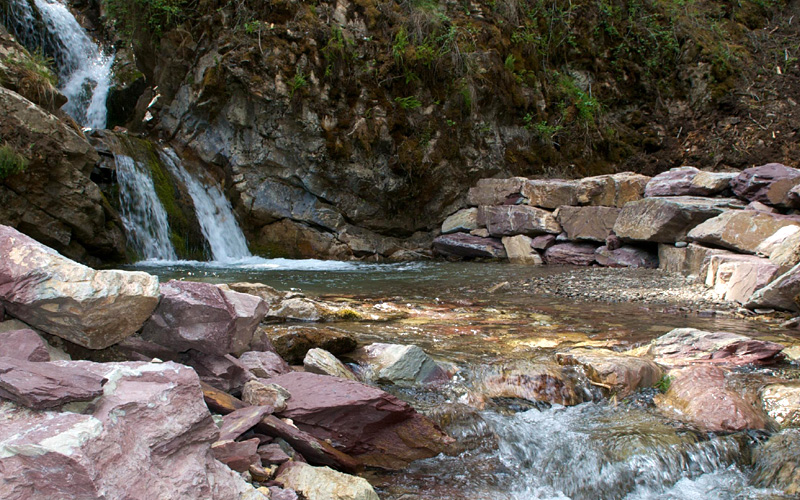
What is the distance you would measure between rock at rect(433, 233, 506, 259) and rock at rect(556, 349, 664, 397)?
8667 millimetres

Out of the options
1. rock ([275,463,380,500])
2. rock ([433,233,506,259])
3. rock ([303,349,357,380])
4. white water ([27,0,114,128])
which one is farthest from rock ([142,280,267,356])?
white water ([27,0,114,128])

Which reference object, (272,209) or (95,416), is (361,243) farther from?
(95,416)

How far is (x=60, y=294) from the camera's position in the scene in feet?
8.09

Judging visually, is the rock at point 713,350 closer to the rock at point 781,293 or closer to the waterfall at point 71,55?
the rock at point 781,293

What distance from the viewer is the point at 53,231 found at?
8.73 meters

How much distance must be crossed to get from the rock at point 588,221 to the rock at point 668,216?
2.67 ft

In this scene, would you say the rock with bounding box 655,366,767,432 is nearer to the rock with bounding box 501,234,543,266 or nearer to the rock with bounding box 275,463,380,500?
the rock with bounding box 275,463,380,500

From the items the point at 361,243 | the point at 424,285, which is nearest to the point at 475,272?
the point at 424,285

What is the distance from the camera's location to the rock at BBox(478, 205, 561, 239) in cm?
1209

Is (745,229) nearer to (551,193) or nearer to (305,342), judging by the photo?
(551,193)

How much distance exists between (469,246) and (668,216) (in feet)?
14.6

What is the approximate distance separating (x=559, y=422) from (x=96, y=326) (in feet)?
8.43

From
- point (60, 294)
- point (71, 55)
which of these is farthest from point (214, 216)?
point (60, 294)

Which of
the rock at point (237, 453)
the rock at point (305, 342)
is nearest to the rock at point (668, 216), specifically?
the rock at point (305, 342)
